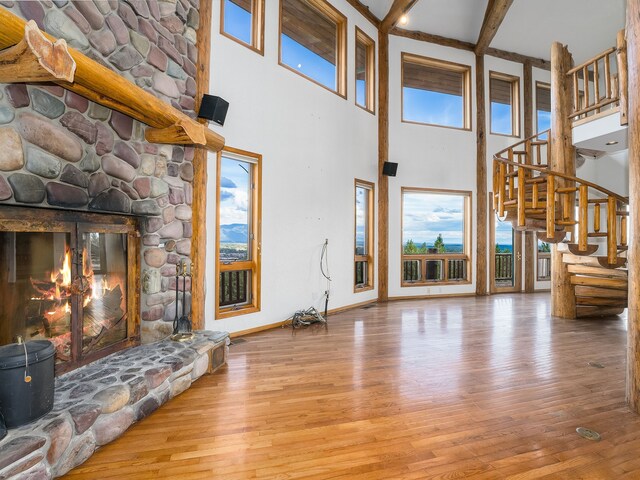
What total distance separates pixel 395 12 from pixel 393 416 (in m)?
6.48

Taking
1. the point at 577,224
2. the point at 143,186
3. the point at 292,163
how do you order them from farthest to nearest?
1. the point at 292,163
2. the point at 577,224
3. the point at 143,186

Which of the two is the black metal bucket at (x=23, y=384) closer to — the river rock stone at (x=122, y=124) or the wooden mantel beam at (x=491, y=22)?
the river rock stone at (x=122, y=124)

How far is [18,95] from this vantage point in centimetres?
189

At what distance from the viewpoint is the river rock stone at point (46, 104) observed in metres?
1.99

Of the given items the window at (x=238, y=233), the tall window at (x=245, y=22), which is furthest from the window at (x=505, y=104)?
the window at (x=238, y=233)

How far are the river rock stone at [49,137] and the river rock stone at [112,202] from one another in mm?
313

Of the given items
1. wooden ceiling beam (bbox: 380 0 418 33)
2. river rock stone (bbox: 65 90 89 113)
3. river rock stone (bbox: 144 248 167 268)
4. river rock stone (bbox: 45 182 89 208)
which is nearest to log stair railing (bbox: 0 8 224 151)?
river rock stone (bbox: 65 90 89 113)

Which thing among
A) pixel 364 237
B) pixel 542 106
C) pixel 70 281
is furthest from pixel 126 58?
pixel 542 106

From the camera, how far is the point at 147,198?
2.90m

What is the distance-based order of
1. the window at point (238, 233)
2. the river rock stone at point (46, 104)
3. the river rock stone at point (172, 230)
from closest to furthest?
the river rock stone at point (46, 104), the river rock stone at point (172, 230), the window at point (238, 233)

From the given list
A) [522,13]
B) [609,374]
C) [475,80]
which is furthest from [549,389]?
[522,13]

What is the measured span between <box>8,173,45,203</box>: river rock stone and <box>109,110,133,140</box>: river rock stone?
2.60ft

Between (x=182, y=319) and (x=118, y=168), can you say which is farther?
(x=182, y=319)

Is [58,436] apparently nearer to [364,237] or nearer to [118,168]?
[118,168]
